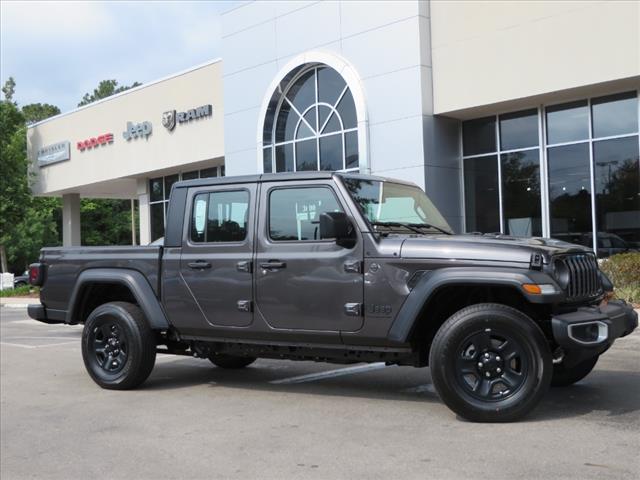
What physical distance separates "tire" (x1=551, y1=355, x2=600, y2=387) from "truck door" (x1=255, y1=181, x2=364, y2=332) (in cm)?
211

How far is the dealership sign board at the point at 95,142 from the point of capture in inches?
1190

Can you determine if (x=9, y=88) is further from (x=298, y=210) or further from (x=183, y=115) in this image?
(x=298, y=210)

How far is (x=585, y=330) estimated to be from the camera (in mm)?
5148

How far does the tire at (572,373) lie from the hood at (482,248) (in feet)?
4.23

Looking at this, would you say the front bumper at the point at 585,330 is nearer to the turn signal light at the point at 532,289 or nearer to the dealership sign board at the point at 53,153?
the turn signal light at the point at 532,289

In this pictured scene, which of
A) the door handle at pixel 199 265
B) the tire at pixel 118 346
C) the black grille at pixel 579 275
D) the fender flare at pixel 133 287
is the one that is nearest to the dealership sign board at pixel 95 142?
the fender flare at pixel 133 287

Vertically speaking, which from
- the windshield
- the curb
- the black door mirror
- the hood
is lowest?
the curb

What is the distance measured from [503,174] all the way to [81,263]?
13.2 m

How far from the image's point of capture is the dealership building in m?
15.9

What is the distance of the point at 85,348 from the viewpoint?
24.3ft

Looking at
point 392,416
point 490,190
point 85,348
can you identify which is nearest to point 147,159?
point 490,190

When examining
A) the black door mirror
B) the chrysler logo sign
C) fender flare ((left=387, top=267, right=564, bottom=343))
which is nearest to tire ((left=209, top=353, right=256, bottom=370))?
the black door mirror

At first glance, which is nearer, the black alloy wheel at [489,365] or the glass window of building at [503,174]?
the black alloy wheel at [489,365]

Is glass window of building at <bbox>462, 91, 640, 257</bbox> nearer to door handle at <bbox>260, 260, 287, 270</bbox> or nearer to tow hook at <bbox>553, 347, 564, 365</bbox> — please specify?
tow hook at <bbox>553, 347, 564, 365</bbox>
